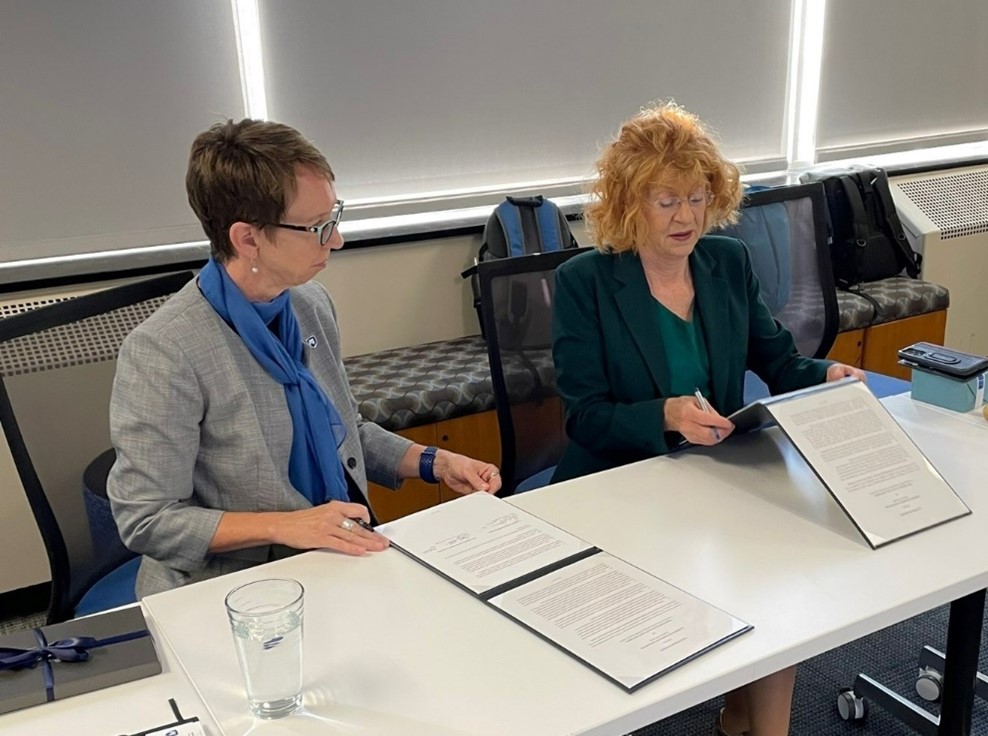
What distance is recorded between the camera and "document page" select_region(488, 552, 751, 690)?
1.05m

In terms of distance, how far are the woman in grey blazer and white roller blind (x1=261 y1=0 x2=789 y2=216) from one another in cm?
153

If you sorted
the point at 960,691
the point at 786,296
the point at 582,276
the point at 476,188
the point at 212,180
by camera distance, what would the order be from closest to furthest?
the point at 212,180 < the point at 960,691 < the point at 582,276 < the point at 786,296 < the point at 476,188

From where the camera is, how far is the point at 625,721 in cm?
98

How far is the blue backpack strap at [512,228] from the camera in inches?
117

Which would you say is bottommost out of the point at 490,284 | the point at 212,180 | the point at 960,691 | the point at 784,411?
the point at 960,691

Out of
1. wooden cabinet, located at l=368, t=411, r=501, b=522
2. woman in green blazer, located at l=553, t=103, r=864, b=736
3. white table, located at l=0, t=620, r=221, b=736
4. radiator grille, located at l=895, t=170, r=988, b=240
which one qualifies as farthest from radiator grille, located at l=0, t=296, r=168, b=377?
radiator grille, located at l=895, t=170, r=988, b=240

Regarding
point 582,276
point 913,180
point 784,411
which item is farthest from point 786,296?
point 913,180

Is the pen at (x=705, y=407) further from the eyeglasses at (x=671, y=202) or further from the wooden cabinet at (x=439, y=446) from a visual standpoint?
the wooden cabinet at (x=439, y=446)

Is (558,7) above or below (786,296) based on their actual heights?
above

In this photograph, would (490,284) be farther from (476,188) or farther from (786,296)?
(476,188)

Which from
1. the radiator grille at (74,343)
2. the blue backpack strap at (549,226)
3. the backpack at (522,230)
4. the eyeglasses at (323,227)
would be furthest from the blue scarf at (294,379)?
the blue backpack strap at (549,226)

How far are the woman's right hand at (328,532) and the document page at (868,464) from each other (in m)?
0.62

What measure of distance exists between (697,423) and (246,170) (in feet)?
2.61

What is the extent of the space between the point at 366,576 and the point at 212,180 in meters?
0.61
